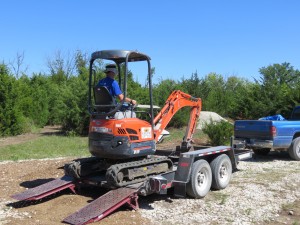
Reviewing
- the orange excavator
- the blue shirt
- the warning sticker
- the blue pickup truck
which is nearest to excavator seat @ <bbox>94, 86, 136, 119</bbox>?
the orange excavator

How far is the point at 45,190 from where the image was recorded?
7488 mm

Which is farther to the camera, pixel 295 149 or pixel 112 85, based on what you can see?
pixel 295 149

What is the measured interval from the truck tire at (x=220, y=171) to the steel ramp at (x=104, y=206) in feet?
7.17

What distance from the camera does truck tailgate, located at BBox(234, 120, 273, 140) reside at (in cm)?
1203

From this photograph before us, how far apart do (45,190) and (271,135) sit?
752 centimetres

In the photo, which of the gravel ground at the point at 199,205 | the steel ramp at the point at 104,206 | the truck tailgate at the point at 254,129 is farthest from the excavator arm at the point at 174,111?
the truck tailgate at the point at 254,129

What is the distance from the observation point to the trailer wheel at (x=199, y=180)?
7.62 meters

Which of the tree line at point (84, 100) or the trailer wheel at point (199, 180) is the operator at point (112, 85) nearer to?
the trailer wheel at point (199, 180)

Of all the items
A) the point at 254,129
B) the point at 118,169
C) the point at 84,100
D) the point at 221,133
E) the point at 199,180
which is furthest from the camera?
the point at 84,100

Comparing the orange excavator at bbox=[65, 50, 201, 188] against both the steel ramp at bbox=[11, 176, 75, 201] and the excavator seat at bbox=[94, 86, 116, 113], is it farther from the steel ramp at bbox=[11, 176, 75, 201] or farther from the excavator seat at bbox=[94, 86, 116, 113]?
the steel ramp at bbox=[11, 176, 75, 201]

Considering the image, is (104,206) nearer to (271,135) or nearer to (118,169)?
(118,169)

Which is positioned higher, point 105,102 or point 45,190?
point 105,102

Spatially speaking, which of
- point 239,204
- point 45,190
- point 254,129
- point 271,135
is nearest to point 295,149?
point 271,135

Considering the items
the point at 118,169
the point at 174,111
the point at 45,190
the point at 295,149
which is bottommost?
the point at 45,190
